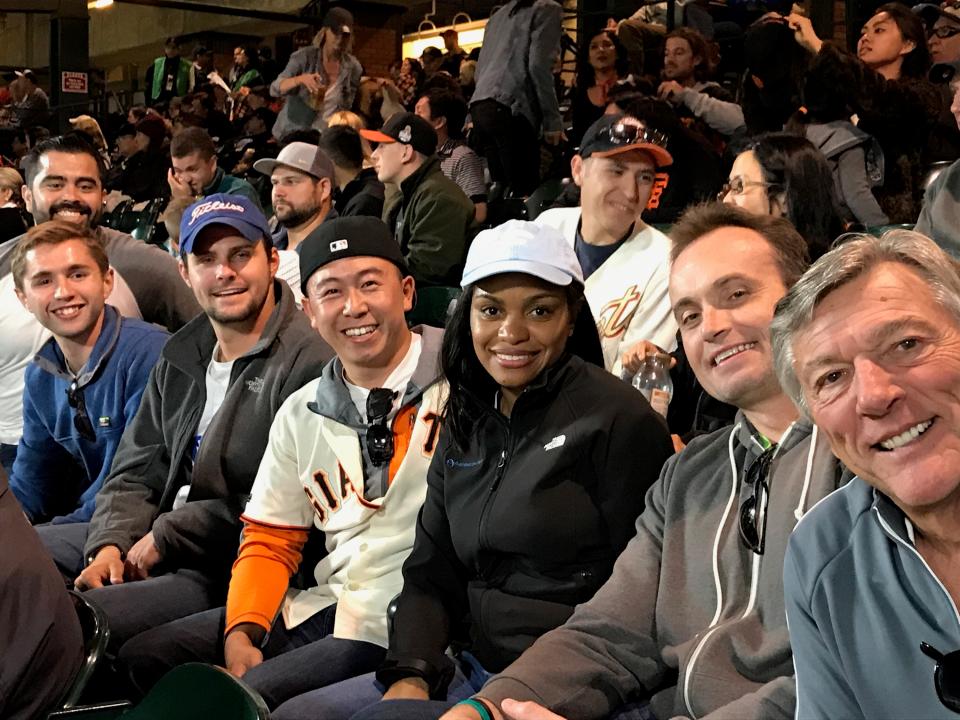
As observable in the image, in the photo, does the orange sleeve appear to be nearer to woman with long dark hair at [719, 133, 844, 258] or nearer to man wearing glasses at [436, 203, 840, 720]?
man wearing glasses at [436, 203, 840, 720]

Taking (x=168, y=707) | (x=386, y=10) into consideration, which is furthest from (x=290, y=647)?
(x=386, y=10)

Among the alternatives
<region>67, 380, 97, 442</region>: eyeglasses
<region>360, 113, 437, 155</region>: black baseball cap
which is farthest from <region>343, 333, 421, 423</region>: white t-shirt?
<region>360, 113, 437, 155</region>: black baseball cap

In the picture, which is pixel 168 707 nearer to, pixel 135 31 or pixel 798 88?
pixel 798 88

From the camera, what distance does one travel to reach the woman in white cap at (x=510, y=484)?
2322 mm

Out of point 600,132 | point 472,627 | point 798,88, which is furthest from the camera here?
point 798,88

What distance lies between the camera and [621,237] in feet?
12.7

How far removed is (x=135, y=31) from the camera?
2150cm

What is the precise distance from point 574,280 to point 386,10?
15.5 metres

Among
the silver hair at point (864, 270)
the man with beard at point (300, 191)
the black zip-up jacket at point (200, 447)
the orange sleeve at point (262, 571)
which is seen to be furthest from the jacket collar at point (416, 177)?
the silver hair at point (864, 270)

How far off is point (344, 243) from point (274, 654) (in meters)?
1.07

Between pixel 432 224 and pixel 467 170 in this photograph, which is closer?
pixel 432 224

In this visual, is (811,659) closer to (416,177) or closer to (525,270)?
(525,270)

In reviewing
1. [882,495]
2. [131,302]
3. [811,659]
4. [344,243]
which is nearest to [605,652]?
[811,659]

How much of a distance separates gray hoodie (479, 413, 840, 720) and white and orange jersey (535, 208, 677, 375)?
4.61ft
